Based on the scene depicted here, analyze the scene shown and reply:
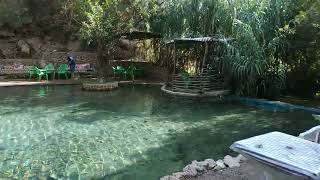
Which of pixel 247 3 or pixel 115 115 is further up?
pixel 247 3

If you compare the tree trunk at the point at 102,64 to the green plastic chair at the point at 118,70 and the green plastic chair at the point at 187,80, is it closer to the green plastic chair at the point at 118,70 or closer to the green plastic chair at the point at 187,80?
the green plastic chair at the point at 118,70

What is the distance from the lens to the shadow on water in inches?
252

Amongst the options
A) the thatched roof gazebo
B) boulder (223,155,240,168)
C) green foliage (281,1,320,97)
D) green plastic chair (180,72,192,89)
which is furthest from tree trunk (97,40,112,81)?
boulder (223,155,240,168)

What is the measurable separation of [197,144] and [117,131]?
2.13m

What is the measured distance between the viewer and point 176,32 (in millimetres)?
17641

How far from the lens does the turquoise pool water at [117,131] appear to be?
663 cm

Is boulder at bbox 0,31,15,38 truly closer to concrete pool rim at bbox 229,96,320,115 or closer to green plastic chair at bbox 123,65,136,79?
green plastic chair at bbox 123,65,136,79

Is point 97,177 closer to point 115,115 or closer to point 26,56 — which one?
point 115,115

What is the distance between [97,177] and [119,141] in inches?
87.5

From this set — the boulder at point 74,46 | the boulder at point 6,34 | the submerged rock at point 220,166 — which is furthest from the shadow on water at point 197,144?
the boulder at point 6,34

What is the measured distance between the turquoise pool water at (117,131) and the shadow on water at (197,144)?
0.05ft

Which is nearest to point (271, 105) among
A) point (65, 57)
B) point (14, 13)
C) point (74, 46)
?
point (65, 57)

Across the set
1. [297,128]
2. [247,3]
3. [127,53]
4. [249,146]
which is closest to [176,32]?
[247,3]

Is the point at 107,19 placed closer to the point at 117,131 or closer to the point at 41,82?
the point at 41,82
